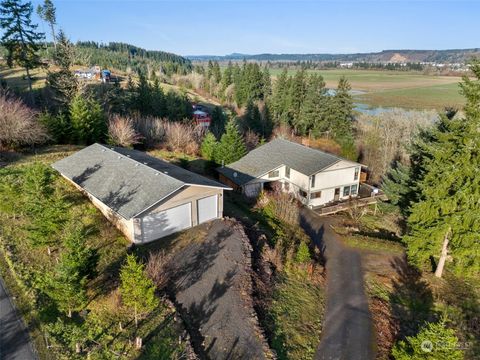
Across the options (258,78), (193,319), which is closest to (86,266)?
(193,319)

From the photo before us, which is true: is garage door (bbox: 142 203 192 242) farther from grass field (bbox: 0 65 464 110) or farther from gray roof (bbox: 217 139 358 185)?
grass field (bbox: 0 65 464 110)

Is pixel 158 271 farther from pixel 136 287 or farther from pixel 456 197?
pixel 456 197

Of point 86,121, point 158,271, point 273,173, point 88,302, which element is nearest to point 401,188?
point 273,173

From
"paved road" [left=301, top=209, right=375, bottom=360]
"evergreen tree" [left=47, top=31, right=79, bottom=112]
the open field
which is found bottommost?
"paved road" [left=301, top=209, right=375, bottom=360]

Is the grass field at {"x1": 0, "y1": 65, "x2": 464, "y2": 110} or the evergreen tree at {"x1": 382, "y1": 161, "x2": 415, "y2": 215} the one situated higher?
the grass field at {"x1": 0, "y1": 65, "x2": 464, "y2": 110}

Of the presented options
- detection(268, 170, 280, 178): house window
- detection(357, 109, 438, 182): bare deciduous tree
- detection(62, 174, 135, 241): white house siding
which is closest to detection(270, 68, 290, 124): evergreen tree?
detection(357, 109, 438, 182): bare deciduous tree

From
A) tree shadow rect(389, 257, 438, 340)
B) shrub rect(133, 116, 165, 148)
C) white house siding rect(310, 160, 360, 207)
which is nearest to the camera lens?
tree shadow rect(389, 257, 438, 340)

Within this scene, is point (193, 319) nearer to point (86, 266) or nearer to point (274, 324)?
point (274, 324)
